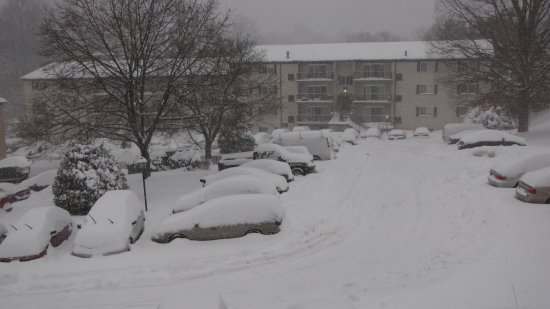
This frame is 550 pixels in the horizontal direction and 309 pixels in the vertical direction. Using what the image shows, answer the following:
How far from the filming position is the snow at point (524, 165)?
1498cm

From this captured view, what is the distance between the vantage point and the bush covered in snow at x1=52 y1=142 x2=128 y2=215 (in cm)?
1524

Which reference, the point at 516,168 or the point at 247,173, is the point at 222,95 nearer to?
the point at 247,173

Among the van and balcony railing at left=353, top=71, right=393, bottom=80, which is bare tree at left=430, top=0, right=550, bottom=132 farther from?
balcony railing at left=353, top=71, right=393, bottom=80

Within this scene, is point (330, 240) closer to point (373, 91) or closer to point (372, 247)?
point (372, 247)

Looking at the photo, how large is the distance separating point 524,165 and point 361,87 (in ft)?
122

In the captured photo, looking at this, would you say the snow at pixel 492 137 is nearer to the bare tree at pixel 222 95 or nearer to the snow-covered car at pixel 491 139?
the snow-covered car at pixel 491 139

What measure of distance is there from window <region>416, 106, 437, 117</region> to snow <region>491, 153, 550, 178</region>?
118 feet

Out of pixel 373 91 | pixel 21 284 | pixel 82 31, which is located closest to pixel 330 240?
pixel 21 284

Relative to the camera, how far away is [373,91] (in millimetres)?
51312

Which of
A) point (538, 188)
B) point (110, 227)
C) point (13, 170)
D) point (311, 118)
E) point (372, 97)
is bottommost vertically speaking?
point (13, 170)

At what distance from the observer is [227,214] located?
12.0 metres

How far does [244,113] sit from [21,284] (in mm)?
16295

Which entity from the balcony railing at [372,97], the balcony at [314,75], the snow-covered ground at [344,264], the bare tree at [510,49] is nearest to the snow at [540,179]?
the snow-covered ground at [344,264]

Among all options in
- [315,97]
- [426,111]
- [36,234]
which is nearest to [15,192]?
[36,234]
